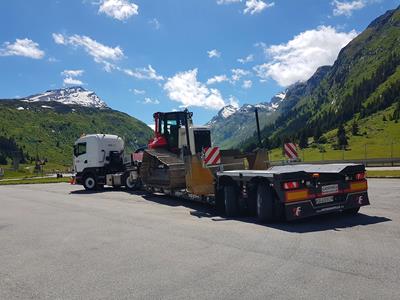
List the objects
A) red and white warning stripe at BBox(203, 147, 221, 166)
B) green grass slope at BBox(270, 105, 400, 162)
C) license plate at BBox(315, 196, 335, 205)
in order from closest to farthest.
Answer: license plate at BBox(315, 196, 335, 205), red and white warning stripe at BBox(203, 147, 221, 166), green grass slope at BBox(270, 105, 400, 162)

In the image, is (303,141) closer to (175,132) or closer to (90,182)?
(90,182)

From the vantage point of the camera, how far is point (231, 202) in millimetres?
12016

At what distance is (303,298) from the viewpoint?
16.6 feet

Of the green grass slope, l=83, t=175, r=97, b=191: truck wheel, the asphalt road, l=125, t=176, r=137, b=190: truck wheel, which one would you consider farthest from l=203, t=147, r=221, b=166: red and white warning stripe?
the green grass slope

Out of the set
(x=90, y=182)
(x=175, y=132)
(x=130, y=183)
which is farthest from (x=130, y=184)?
(x=175, y=132)

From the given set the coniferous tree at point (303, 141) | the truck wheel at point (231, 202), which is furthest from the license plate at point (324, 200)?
the coniferous tree at point (303, 141)

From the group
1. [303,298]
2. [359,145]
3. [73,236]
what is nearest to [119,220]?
[73,236]

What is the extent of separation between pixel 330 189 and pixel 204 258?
4520 mm

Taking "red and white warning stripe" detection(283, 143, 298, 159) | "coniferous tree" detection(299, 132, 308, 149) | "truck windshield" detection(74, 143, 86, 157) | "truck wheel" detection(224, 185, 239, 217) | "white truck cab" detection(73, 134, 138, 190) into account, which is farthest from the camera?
"coniferous tree" detection(299, 132, 308, 149)

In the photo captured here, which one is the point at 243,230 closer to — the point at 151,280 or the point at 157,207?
the point at 151,280

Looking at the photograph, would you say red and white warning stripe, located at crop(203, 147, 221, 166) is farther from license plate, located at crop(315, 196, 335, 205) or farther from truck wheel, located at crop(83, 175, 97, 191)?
truck wheel, located at crop(83, 175, 97, 191)

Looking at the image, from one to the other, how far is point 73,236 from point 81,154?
16.2 m

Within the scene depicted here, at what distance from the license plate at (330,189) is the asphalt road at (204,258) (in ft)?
2.33

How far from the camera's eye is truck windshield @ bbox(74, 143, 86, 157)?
999 inches
